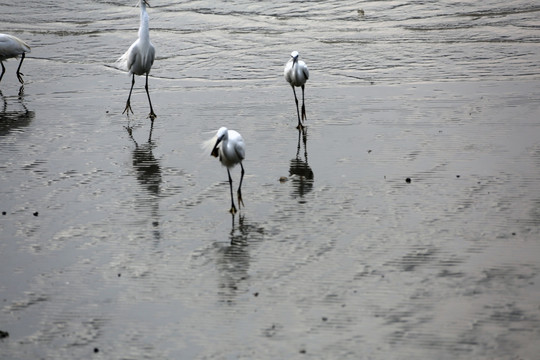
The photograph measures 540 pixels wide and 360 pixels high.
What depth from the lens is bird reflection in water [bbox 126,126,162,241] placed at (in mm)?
7906

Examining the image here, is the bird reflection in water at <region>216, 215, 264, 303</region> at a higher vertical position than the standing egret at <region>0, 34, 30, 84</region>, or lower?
lower

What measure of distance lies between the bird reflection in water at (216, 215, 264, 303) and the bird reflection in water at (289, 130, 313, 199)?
889mm

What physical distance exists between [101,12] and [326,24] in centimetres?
662

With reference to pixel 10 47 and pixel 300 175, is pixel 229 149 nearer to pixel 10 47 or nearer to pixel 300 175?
pixel 300 175

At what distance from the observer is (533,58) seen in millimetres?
14812

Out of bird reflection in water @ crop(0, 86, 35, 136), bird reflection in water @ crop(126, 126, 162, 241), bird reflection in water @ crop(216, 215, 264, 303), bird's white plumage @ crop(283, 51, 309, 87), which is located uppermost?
bird's white plumage @ crop(283, 51, 309, 87)

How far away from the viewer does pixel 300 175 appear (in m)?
8.92

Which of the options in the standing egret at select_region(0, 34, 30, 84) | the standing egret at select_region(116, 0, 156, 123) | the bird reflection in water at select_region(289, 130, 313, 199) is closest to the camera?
the bird reflection in water at select_region(289, 130, 313, 199)

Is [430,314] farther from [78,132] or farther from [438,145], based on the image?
[78,132]

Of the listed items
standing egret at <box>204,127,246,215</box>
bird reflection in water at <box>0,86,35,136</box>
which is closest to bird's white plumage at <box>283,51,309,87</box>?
standing egret at <box>204,127,246,215</box>

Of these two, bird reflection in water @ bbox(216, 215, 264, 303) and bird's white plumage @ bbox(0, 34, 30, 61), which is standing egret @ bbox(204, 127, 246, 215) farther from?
bird's white plumage @ bbox(0, 34, 30, 61)

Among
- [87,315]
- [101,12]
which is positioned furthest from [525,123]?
[101,12]

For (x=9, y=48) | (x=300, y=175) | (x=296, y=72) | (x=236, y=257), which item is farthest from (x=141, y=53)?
(x=236, y=257)

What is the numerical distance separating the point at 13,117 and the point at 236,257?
20.7 feet
